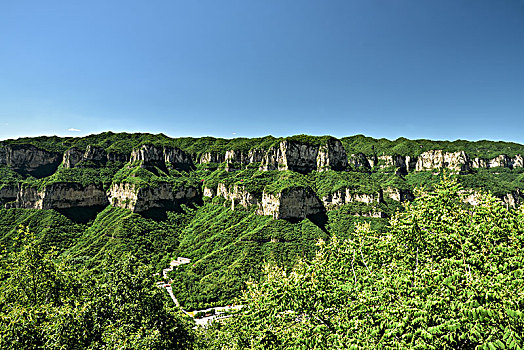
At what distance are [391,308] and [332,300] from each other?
369 cm

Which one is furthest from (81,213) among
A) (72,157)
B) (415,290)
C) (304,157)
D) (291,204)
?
(415,290)

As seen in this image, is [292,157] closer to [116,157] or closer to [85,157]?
[116,157]

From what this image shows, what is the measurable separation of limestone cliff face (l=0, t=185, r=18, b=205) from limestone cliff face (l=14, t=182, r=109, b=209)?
32.0 feet

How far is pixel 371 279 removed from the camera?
39.0 feet

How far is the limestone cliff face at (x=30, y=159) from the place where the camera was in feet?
531

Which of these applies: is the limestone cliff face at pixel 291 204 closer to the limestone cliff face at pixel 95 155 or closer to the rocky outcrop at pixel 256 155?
the rocky outcrop at pixel 256 155

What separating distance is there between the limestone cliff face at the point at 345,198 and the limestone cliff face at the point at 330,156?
33.8 m

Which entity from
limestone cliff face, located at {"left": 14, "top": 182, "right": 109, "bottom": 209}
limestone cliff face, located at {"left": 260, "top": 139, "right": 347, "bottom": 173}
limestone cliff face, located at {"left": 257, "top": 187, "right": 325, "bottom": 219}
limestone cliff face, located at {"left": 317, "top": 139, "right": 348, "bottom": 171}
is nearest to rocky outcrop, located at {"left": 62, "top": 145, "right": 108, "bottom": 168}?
limestone cliff face, located at {"left": 14, "top": 182, "right": 109, "bottom": 209}

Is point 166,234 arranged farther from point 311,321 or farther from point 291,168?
point 311,321

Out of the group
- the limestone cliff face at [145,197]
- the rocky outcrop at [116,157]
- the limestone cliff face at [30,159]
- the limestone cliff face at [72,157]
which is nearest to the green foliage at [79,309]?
the limestone cliff face at [145,197]

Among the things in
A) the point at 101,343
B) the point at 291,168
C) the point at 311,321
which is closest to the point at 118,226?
the point at 291,168

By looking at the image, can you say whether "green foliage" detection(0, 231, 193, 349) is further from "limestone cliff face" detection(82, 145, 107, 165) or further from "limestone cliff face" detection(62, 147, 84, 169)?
"limestone cliff face" detection(82, 145, 107, 165)

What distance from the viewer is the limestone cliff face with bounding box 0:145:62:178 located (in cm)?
16188

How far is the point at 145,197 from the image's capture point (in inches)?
5413
